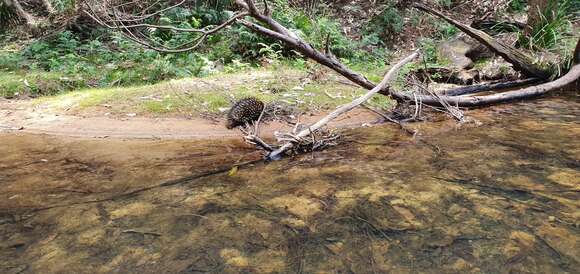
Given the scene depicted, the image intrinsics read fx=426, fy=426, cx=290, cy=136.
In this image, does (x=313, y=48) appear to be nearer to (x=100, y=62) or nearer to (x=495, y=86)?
(x=495, y=86)

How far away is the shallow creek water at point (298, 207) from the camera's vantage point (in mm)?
2547

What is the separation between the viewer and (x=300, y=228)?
2.90m

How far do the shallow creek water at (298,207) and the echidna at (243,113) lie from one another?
2.15 ft

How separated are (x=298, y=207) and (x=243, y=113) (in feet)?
7.84

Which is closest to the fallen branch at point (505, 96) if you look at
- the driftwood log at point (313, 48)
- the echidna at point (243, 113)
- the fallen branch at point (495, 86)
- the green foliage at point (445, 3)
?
the driftwood log at point (313, 48)

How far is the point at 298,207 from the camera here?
10.5ft

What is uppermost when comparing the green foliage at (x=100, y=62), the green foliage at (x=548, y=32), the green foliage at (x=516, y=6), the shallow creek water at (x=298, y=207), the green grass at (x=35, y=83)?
the green foliage at (x=516, y=6)

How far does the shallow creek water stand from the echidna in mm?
655

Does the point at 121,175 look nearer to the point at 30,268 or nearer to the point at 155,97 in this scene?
the point at 30,268

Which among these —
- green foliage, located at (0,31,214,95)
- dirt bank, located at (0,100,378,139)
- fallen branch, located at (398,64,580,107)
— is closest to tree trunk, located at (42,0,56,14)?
green foliage, located at (0,31,214,95)

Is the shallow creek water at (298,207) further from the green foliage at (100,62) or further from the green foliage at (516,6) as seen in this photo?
the green foliage at (516,6)

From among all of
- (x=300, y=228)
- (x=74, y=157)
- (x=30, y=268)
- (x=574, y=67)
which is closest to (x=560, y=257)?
(x=300, y=228)

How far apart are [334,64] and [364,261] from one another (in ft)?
9.78

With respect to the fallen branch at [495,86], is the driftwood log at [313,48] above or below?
above
